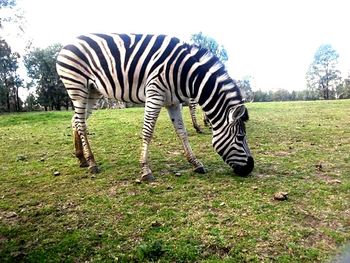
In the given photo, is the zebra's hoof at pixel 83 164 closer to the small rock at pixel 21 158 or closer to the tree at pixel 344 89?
the small rock at pixel 21 158

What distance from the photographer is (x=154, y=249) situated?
145 inches

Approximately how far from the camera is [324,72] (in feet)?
198

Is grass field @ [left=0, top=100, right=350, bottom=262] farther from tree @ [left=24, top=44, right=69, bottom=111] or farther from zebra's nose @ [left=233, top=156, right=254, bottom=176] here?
tree @ [left=24, top=44, right=69, bottom=111]

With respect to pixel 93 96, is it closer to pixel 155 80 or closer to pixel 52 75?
pixel 155 80

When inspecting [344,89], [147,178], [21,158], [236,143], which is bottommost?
[147,178]

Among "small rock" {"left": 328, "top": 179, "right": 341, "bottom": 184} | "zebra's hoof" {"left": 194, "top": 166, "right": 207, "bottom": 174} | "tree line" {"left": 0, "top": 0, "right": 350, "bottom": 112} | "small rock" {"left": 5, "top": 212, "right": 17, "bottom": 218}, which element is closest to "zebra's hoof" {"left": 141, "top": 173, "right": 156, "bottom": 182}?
"zebra's hoof" {"left": 194, "top": 166, "right": 207, "bottom": 174}

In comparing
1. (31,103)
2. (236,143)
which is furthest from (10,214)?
(31,103)

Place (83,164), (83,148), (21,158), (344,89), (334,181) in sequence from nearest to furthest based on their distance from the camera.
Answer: (334,181) < (83,148) < (83,164) < (21,158) < (344,89)

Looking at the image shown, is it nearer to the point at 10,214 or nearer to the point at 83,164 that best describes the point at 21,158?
the point at 83,164

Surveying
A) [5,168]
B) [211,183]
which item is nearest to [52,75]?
[5,168]

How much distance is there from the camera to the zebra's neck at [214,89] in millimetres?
6094

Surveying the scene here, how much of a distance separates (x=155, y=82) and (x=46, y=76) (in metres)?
43.9

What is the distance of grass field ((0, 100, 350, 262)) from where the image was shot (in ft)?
12.4

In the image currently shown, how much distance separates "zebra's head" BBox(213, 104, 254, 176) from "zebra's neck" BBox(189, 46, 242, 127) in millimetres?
173
